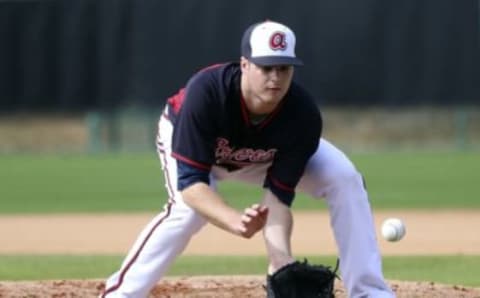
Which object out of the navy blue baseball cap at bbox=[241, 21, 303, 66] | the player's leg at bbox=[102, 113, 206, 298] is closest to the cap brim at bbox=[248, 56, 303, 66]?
the navy blue baseball cap at bbox=[241, 21, 303, 66]

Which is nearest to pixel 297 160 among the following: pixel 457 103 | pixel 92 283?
pixel 92 283

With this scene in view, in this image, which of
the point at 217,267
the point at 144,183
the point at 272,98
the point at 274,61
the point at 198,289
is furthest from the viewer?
the point at 144,183

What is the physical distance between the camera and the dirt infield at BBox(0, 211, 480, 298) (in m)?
7.23

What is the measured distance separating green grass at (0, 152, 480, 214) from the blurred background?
787 millimetres

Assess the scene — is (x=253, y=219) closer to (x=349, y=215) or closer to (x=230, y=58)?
(x=349, y=215)

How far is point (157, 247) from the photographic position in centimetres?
571

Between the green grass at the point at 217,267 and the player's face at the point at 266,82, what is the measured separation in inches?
118

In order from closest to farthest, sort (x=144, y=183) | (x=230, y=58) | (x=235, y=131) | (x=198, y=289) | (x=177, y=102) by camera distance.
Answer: (x=235, y=131)
(x=177, y=102)
(x=198, y=289)
(x=144, y=183)
(x=230, y=58)

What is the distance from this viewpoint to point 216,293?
722 cm

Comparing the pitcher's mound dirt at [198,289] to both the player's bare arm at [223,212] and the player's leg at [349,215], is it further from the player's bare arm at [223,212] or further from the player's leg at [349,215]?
the player's bare arm at [223,212]

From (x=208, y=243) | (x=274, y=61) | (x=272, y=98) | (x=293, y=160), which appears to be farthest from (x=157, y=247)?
(x=208, y=243)

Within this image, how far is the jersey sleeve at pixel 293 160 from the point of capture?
5445mm

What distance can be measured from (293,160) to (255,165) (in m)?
0.31

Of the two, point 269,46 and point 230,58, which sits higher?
point 269,46
